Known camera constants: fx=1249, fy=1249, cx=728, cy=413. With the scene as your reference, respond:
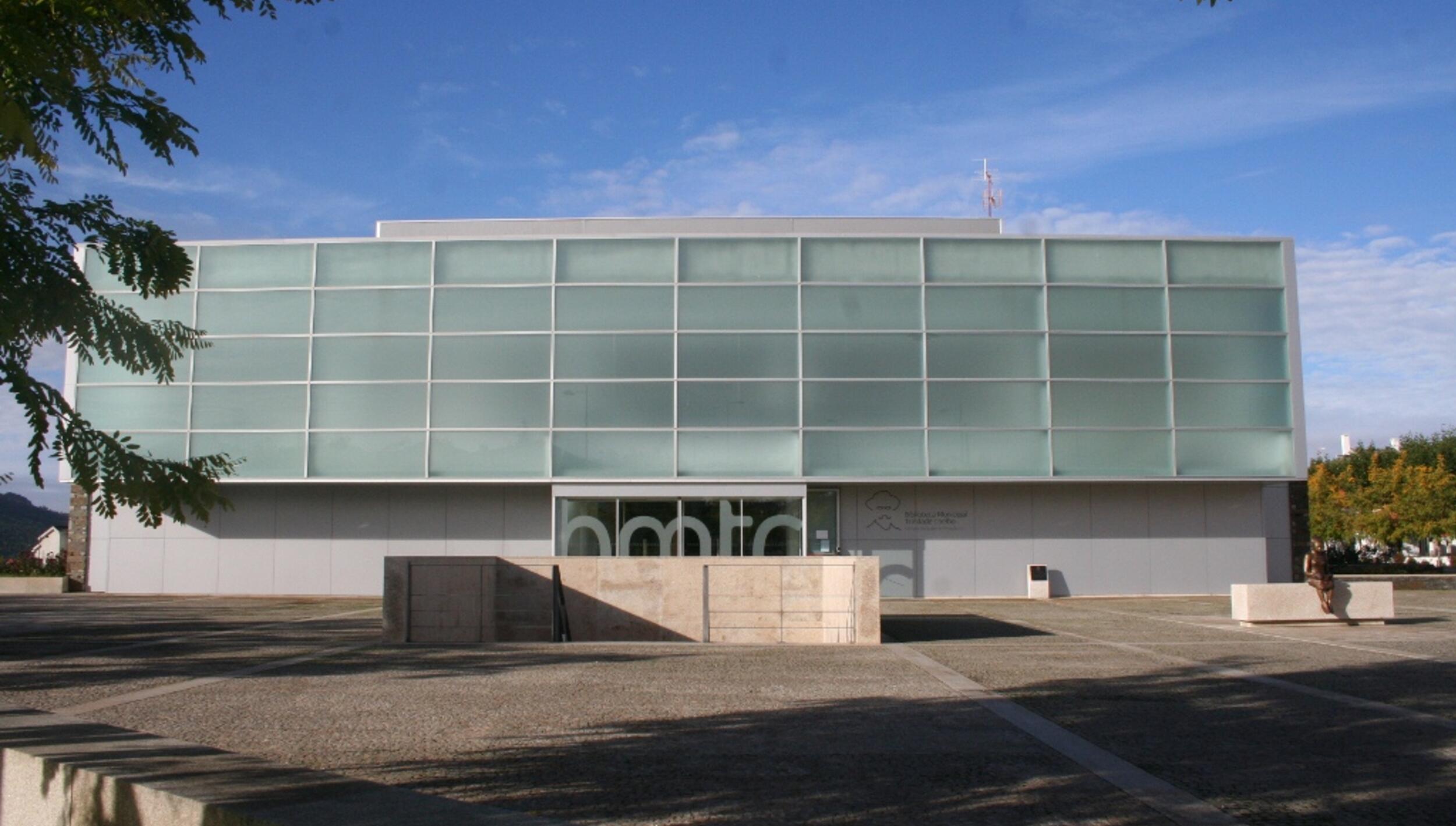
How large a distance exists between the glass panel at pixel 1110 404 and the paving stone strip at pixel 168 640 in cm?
1884

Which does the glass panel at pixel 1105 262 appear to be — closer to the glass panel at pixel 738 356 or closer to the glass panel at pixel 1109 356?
the glass panel at pixel 1109 356

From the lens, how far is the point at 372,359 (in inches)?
1332

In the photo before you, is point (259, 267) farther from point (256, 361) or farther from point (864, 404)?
point (864, 404)

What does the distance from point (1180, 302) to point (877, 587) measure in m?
19.7

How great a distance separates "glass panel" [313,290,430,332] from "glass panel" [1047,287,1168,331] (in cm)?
1720

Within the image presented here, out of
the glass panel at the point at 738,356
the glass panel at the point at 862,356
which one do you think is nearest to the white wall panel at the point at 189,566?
the glass panel at the point at 738,356

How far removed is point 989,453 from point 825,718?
23230 mm

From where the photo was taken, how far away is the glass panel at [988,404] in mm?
33312

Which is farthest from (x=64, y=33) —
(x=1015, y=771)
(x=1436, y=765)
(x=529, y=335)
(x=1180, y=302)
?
(x=1180, y=302)

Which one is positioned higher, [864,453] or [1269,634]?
[864,453]

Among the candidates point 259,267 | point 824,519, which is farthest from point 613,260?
point 259,267

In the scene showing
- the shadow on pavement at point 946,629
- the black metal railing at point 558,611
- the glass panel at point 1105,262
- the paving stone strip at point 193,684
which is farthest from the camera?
the glass panel at point 1105,262

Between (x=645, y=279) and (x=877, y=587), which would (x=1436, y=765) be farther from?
(x=645, y=279)

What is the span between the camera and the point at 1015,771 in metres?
8.38
